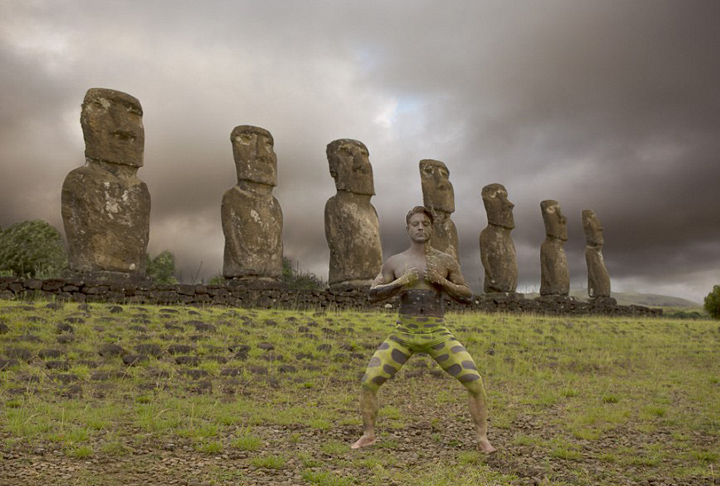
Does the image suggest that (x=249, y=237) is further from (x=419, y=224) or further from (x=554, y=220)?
(x=554, y=220)

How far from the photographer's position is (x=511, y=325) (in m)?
16.6

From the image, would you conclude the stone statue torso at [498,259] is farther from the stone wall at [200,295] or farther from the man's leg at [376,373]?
the man's leg at [376,373]

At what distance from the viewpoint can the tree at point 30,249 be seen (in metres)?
37.4

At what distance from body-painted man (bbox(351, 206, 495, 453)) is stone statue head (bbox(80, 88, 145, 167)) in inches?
478

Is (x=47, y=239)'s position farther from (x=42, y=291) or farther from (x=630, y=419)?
(x=630, y=419)

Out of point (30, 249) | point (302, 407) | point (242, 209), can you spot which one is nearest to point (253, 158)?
point (242, 209)

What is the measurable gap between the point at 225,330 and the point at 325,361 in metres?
2.35

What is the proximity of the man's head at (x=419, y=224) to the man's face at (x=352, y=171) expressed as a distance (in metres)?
13.6

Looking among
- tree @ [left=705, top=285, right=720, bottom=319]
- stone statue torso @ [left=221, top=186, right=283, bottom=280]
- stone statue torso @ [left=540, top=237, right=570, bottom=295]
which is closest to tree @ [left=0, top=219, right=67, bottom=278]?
stone statue torso @ [left=221, top=186, right=283, bottom=280]

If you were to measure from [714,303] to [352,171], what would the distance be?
26.0 meters

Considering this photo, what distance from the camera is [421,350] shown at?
6207 millimetres

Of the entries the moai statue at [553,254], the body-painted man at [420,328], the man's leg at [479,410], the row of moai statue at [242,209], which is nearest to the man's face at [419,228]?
the body-painted man at [420,328]

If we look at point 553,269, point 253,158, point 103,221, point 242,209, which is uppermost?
point 253,158

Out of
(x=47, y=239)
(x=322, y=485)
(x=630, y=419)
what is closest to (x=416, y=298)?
(x=322, y=485)
